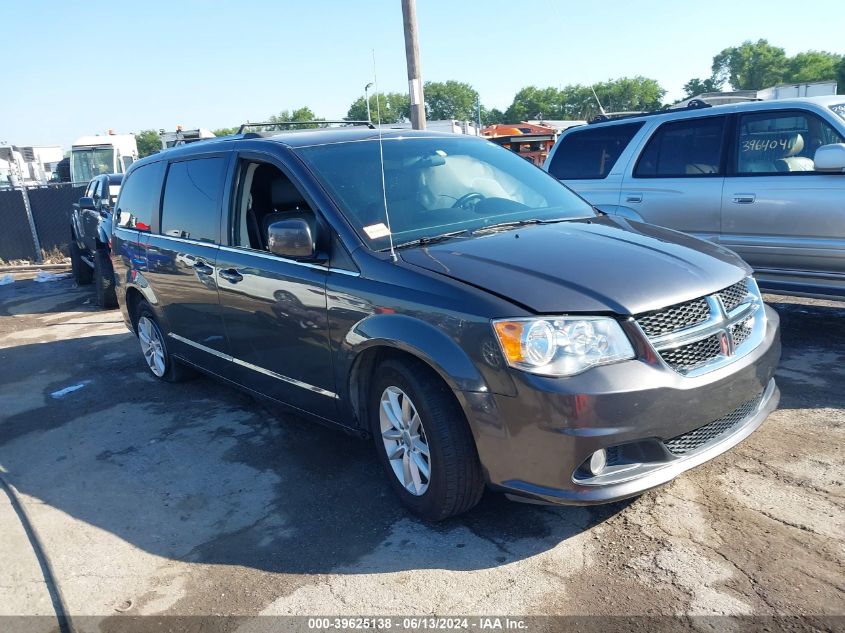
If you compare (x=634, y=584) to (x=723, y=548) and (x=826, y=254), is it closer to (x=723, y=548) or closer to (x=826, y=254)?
(x=723, y=548)

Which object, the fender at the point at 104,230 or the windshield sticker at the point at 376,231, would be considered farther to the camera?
the fender at the point at 104,230

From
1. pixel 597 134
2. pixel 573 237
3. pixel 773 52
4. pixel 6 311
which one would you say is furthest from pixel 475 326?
pixel 773 52

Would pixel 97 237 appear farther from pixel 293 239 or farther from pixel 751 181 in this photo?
pixel 751 181

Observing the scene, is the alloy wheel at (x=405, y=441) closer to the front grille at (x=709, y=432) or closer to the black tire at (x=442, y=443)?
the black tire at (x=442, y=443)

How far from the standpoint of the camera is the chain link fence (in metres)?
14.6

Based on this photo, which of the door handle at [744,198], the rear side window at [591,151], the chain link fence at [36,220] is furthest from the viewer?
the chain link fence at [36,220]

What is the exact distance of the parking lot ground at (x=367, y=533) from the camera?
2.67 metres

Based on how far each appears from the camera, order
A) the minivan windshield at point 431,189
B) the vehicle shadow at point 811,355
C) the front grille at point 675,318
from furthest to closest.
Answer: the vehicle shadow at point 811,355
the minivan windshield at point 431,189
the front grille at point 675,318

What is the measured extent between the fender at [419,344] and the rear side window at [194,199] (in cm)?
164

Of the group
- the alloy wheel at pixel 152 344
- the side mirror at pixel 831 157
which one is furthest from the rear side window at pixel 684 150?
the alloy wheel at pixel 152 344

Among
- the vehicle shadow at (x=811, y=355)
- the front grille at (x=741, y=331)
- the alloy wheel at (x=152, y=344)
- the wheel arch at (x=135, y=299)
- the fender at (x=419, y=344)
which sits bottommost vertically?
the vehicle shadow at (x=811, y=355)

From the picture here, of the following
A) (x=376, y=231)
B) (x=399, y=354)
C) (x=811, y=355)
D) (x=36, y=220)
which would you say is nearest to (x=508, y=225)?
(x=376, y=231)

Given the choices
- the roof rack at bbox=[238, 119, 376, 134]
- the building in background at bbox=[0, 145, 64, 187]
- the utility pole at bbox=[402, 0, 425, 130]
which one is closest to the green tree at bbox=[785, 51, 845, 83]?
the building in background at bbox=[0, 145, 64, 187]

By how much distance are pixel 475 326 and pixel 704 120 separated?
440 cm
